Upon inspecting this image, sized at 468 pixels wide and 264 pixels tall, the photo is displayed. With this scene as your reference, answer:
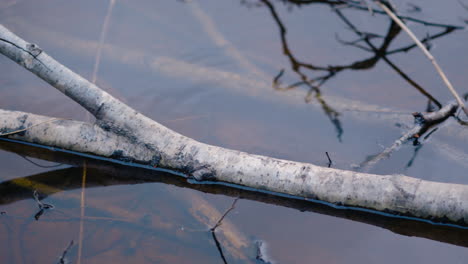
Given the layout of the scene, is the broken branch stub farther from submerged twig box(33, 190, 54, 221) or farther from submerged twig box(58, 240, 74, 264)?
submerged twig box(58, 240, 74, 264)

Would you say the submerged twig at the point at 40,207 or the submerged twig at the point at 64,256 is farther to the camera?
the submerged twig at the point at 40,207

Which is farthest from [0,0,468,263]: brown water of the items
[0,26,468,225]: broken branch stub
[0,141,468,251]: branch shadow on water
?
[0,26,468,225]: broken branch stub

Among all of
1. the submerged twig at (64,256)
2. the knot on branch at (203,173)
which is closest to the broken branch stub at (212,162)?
the knot on branch at (203,173)

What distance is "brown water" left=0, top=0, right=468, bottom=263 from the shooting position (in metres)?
2.58

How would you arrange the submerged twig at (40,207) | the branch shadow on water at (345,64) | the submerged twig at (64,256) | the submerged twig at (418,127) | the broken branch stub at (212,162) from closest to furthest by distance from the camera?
the submerged twig at (64,256) < the broken branch stub at (212,162) < the submerged twig at (40,207) < the submerged twig at (418,127) < the branch shadow on water at (345,64)

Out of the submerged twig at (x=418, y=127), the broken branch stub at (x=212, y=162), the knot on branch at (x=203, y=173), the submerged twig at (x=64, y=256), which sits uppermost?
the submerged twig at (x=418, y=127)

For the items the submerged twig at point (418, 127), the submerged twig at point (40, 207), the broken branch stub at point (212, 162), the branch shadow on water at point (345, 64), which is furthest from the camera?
the branch shadow on water at point (345, 64)

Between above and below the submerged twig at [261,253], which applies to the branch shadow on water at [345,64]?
above

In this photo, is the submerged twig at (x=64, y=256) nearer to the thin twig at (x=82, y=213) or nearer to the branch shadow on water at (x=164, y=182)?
the thin twig at (x=82, y=213)

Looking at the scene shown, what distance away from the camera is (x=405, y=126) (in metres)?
3.27

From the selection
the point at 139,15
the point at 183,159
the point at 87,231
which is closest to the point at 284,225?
the point at 183,159

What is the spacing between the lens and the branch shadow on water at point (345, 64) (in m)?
3.57

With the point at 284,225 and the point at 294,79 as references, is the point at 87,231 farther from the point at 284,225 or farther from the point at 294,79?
the point at 294,79

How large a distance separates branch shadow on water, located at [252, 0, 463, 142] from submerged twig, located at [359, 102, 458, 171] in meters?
0.16
